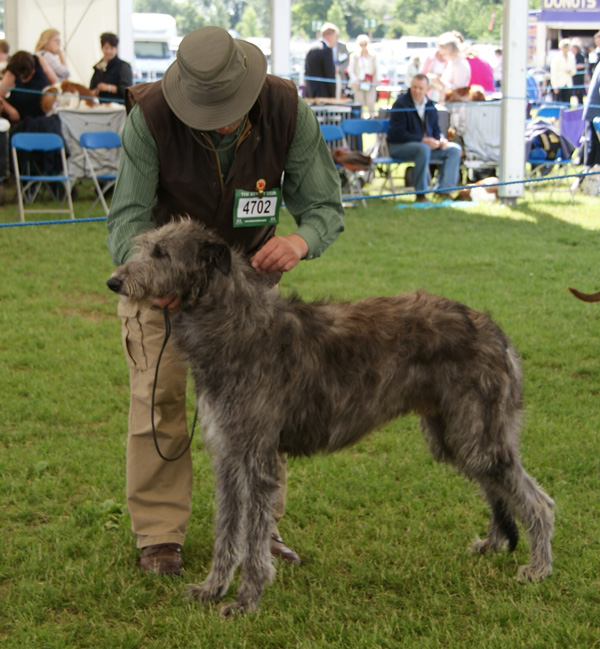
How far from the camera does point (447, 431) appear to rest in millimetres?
3568

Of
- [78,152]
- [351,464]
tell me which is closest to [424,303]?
[351,464]

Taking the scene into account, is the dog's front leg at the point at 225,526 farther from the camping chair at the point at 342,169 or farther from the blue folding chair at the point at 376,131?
the blue folding chair at the point at 376,131

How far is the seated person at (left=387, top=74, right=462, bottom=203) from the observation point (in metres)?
13.7

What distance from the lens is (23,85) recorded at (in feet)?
41.3

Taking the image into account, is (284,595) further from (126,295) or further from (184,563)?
(126,295)

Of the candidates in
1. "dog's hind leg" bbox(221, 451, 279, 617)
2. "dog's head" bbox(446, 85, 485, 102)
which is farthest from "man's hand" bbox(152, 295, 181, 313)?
"dog's head" bbox(446, 85, 485, 102)

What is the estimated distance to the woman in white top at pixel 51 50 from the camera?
14.0 metres

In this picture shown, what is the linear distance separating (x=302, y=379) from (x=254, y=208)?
74 centimetres

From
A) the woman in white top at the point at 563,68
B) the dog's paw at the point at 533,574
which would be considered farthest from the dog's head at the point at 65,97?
the woman in white top at the point at 563,68

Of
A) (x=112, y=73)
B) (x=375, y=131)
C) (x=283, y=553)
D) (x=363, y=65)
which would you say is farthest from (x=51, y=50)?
(x=283, y=553)

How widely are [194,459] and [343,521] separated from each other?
3.53 ft

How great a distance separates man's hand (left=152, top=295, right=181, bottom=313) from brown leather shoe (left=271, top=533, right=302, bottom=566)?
4.08ft

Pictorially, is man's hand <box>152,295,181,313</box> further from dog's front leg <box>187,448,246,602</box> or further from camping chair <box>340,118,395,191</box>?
camping chair <box>340,118,395,191</box>

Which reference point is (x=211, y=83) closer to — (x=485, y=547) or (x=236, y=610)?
(x=236, y=610)
